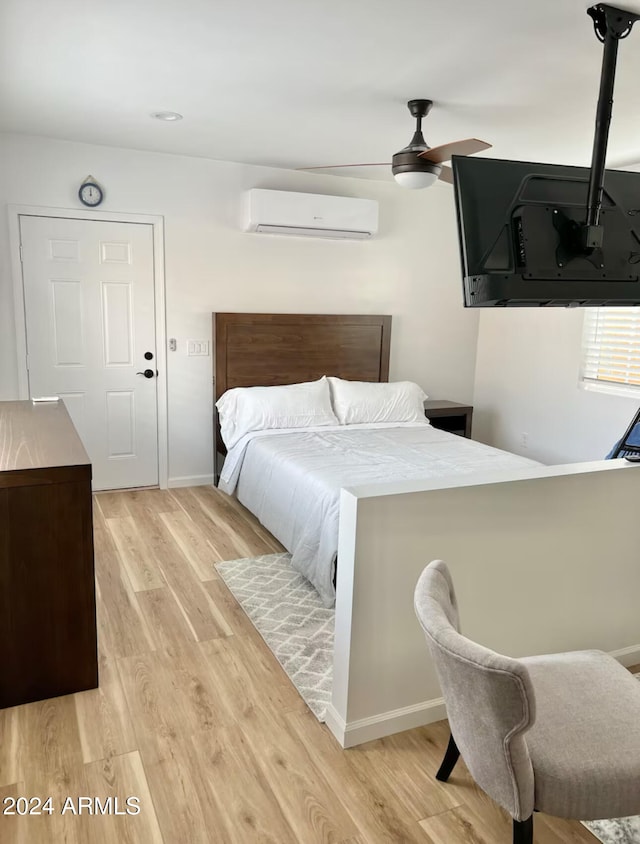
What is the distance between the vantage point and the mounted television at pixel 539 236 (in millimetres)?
1984

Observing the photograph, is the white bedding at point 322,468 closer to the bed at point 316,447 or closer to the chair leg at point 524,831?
the bed at point 316,447

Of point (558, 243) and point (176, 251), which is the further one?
point (176, 251)

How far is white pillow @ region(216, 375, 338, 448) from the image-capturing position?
440cm

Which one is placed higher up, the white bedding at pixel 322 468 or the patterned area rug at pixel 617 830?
the white bedding at pixel 322 468

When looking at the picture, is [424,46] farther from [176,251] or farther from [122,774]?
[122,774]

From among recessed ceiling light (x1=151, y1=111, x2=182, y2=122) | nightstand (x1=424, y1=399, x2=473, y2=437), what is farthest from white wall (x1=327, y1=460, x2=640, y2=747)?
nightstand (x1=424, y1=399, x2=473, y2=437)

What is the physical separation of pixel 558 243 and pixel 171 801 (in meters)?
2.14

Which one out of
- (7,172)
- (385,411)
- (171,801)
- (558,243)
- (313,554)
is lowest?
(171,801)

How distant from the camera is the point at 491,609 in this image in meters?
2.25

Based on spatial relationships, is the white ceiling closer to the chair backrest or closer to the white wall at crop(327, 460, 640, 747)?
the white wall at crop(327, 460, 640, 747)

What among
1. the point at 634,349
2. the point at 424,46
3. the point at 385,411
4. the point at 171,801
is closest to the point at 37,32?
the point at 424,46

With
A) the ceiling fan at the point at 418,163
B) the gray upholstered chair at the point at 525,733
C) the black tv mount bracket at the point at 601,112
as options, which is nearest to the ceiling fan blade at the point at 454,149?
the ceiling fan at the point at 418,163

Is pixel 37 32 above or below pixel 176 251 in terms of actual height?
above

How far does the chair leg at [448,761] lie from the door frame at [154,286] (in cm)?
334
